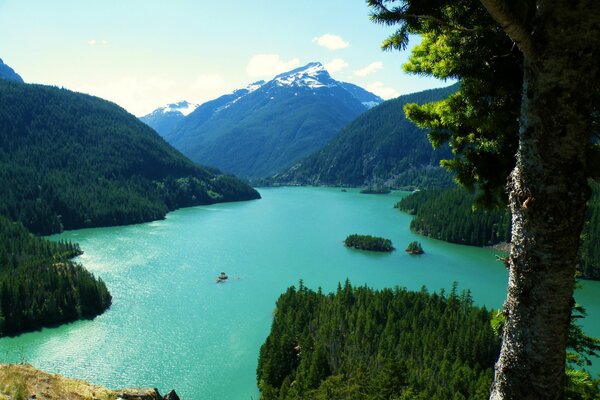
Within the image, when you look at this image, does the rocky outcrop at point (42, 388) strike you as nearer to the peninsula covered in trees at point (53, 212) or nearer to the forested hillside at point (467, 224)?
the peninsula covered in trees at point (53, 212)

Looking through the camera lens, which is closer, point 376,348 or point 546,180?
point 546,180

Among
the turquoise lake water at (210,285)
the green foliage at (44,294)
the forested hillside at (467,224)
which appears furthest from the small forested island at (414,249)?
the green foliage at (44,294)

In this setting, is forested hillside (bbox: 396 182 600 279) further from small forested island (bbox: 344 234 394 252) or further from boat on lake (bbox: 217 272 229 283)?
boat on lake (bbox: 217 272 229 283)

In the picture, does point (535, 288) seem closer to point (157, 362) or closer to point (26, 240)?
point (157, 362)

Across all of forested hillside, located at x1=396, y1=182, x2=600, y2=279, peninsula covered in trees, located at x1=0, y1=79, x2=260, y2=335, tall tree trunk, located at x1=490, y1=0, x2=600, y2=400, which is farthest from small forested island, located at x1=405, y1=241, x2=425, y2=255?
tall tree trunk, located at x1=490, y1=0, x2=600, y2=400

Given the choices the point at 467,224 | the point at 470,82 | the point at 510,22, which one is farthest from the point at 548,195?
the point at 467,224

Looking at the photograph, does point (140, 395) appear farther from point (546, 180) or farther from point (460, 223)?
point (460, 223)
